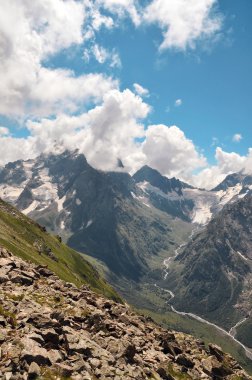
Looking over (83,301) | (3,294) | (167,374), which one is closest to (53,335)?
(3,294)

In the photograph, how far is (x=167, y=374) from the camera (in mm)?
54500

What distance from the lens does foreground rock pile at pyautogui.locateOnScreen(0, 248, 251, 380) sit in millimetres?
40031

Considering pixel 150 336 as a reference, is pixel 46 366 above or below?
below

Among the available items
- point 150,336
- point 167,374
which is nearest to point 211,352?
point 150,336

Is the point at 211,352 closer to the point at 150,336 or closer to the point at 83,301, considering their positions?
the point at 150,336

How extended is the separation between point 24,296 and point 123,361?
17393 millimetres

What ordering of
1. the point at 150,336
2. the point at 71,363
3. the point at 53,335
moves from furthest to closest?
the point at 150,336, the point at 53,335, the point at 71,363

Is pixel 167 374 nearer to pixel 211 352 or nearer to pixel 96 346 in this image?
pixel 96 346

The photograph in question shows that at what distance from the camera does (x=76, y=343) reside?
152 feet

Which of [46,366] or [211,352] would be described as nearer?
[46,366]

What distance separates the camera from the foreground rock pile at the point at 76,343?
40.0 metres

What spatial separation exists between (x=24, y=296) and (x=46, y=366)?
63.4 feet

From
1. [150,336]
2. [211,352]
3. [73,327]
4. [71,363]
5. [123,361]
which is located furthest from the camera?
[211,352]

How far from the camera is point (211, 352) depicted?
78.6m
